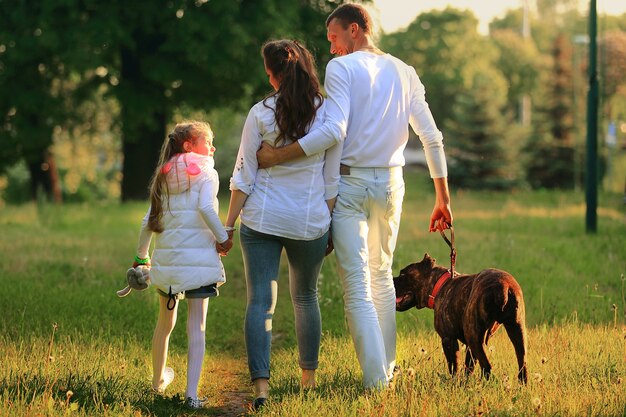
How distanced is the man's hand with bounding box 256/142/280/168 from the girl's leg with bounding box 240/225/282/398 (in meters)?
0.36

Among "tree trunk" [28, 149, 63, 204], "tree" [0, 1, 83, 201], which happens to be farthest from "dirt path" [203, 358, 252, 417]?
"tree trunk" [28, 149, 63, 204]

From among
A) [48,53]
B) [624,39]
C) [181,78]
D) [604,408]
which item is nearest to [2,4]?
[48,53]

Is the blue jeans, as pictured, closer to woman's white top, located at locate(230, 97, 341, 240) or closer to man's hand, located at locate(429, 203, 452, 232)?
woman's white top, located at locate(230, 97, 341, 240)

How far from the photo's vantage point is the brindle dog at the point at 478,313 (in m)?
5.62

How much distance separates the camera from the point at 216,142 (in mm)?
40062

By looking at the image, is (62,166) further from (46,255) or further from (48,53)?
(46,255)

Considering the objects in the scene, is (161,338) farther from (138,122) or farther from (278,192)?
(138,122)

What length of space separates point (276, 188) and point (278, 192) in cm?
3

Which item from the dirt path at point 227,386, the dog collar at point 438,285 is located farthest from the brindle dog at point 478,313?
the dirt path at point 227,386

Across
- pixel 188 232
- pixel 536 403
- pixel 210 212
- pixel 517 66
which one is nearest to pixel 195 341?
pixel 188 232

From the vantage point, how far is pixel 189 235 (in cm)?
585

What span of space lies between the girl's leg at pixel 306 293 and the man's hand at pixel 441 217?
74cm

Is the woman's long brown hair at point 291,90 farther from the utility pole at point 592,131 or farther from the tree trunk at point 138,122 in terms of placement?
the tree trunk at point 138,122

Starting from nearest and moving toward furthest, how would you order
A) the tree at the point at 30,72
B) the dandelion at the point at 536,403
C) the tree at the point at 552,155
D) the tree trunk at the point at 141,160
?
the dandelion at the point at 536,403 → the tree at the point at 30,72 → the tree trunk at the point at 141,160 → the tree at the point at 552,155
